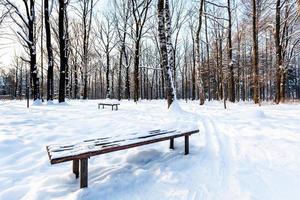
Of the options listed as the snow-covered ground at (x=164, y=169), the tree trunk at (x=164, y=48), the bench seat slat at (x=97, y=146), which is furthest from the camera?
the tree trunk at (x=164, y=48)

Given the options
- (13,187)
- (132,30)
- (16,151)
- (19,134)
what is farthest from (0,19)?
(13,187)

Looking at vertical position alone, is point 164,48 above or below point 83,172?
above

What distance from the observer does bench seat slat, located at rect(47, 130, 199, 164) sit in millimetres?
3127

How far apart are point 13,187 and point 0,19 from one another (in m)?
21.6

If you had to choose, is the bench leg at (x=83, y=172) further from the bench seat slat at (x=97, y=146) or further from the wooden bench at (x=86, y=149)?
the bench seat slat at (x=97, y=146)

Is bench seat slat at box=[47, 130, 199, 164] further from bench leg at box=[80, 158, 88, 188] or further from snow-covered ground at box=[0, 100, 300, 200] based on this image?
snow-covered ground at box=[0, 100, 300, 200]

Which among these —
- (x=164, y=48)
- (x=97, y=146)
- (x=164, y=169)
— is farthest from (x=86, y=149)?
(x=164, y=48)

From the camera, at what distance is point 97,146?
365 centimetres

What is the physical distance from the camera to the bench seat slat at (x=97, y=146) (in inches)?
123

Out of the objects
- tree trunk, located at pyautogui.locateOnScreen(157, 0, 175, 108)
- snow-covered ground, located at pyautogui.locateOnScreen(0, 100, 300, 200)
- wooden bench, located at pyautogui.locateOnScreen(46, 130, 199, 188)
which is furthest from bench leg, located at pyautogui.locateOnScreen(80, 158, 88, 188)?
tree trunk, located at pyautogui.locateOnScreen(157, 0, 175, 108)

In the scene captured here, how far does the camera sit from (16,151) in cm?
501

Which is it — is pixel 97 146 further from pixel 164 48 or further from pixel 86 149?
pixel 164 48

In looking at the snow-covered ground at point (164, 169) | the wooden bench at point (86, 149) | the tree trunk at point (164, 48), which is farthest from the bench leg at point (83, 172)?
the tree trunk at point (164, 48)

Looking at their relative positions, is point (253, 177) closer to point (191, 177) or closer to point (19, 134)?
point (191, 177)
